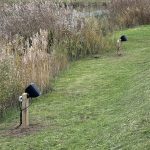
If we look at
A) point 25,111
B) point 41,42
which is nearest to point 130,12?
point 41,42

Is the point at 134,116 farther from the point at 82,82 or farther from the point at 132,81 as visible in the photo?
the point at 82,82

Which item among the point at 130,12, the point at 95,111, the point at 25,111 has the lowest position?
the point at 95,111

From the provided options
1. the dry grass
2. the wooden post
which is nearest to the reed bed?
the wooden post

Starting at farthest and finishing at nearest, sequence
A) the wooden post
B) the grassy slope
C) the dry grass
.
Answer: the dry grass
the wooden post
the grassy slope

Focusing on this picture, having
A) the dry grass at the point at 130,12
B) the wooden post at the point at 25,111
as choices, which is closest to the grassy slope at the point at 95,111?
the wooden post at the point at 25,111

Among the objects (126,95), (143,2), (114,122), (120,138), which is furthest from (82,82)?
(143,2)

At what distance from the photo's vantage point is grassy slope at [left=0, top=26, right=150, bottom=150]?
5629 millimetres

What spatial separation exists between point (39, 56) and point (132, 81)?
189 centimetres

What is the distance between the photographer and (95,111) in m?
7.33

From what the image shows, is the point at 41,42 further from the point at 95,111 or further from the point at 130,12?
the point at 130,12

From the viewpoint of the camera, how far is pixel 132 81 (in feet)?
29.6

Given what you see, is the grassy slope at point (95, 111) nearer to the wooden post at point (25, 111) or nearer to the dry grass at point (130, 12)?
the wooden post at point (25, 111)

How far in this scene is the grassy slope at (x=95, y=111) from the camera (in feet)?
18.5

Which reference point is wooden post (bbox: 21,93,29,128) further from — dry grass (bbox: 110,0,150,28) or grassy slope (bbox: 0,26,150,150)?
dry grass (bbox: 110,0,150,28)
